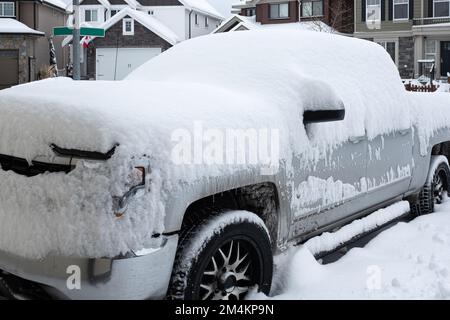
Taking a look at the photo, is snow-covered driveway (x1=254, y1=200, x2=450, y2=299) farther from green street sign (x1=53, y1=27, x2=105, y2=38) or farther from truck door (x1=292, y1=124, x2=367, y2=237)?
green street sign (x1=53, y1=27, x2=105, y2=38)

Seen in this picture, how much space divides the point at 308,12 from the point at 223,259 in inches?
1385

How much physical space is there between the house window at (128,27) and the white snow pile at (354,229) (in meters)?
33.3

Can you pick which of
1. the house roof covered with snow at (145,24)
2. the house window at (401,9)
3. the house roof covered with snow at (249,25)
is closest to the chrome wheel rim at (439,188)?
the house roof covered with snow at (249,25)

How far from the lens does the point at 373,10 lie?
32.3 m

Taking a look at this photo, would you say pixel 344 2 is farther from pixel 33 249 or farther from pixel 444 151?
pixel 33 249

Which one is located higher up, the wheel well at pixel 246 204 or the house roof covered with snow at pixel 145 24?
the house roof covered with snow at pixel 145 24

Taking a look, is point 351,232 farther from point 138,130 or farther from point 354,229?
point 138,130

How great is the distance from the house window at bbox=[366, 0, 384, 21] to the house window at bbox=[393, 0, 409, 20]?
92cm

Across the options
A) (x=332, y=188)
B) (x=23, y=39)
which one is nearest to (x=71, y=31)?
(x=332, y=188)

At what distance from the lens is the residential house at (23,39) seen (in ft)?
95.5

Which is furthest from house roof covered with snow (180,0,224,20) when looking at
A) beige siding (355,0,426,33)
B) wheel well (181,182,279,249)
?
wheel well (181,182,279,249)

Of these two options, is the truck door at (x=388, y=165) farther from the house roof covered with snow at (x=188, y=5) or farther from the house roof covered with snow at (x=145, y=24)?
the house roof covered with snow at (x=188, y=5)

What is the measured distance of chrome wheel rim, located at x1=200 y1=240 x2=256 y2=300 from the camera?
272cm
